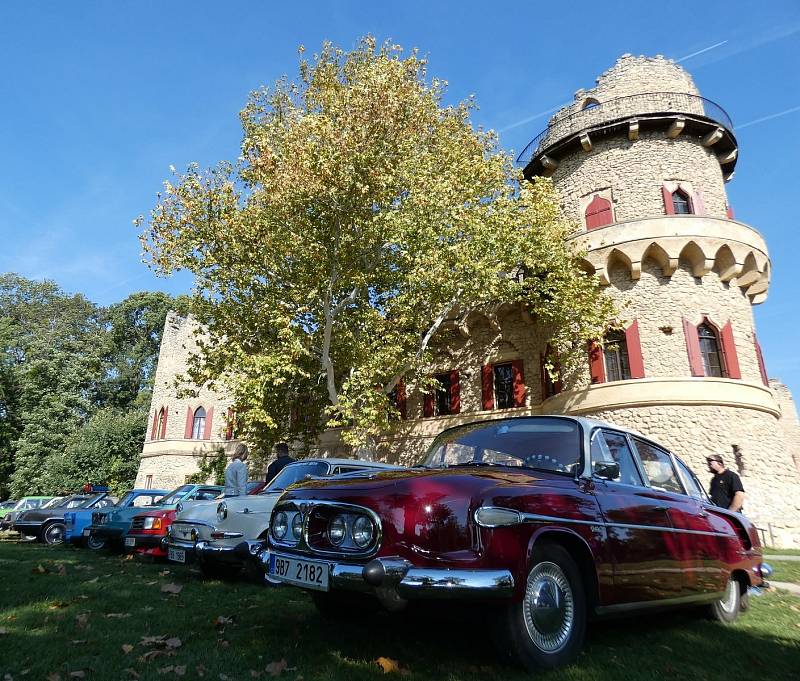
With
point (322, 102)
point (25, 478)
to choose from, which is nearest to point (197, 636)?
point (322, 102)

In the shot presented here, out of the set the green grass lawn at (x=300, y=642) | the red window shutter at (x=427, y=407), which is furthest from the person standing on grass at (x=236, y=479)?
the red window shutter at (x=427, y=407)

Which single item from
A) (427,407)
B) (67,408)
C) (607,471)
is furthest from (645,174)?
(67,408)

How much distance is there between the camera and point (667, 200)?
18.9 meters

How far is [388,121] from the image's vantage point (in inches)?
742

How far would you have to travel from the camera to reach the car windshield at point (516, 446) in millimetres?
4371

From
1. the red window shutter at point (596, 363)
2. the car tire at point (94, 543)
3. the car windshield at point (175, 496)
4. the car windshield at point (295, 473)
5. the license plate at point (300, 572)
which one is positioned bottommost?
the car tire at point (94, 543)

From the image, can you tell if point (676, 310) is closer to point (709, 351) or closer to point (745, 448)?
point (709, 351)

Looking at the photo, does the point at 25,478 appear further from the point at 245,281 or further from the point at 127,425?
Result: the point at 245,281

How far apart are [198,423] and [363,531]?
31.5 meters

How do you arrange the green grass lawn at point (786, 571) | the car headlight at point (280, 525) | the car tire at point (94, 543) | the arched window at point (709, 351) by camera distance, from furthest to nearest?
the arched window at point (709, 351) → the car tire at point (94, 543) → the green grass lawn at point (786, 571) → the car headlight at point (280, 525)

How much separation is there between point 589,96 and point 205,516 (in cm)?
2234

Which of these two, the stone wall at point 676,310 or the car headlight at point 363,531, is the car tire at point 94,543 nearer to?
the car headlight at point 363,531

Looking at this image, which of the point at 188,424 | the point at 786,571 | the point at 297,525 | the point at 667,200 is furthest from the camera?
the point at 188,424

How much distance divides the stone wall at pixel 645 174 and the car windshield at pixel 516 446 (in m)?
16.1
